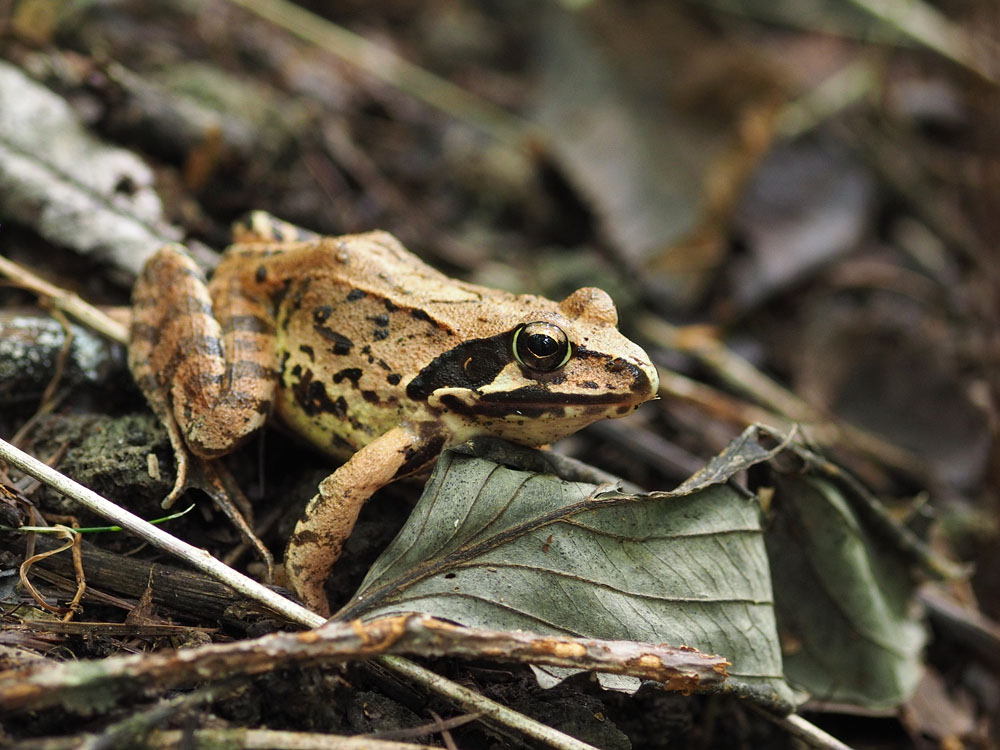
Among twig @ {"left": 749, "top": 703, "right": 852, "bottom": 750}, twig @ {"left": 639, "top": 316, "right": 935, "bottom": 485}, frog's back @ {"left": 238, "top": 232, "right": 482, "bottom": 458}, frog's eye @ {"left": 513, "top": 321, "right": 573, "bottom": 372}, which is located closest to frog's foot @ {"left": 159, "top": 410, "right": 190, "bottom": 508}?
frog's back @ {"left": 238, "top": 232, "right": 482, "bottom": 458}

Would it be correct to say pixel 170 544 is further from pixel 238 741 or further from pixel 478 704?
pixel 478 704

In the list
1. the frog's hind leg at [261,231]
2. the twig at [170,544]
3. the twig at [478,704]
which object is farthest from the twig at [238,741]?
the frog's hind leg at [261,231]

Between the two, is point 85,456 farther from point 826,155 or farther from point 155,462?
point 826,155

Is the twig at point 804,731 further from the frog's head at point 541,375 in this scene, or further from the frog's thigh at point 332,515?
the frog's thigh at point 332,515

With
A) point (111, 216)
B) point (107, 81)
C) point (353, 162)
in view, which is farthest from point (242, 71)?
point (111, 216)

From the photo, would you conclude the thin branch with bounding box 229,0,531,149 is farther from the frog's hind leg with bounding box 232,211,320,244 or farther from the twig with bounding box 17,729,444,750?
the twig with bounding box 17,729,444,750

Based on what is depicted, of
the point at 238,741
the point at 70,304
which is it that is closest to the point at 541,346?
the point at 238,741
